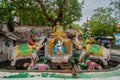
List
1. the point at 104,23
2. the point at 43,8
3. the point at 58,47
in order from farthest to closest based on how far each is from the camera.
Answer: the point at 104,23 < the point at 43,8 < the point at 58,47

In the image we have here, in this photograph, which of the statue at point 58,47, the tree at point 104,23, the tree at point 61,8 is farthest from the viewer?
the tree at point 104,23

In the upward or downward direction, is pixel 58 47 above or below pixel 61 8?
below

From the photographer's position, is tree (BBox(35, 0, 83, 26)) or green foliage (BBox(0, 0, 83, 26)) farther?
tree (BBox(35, 0, 83, 26))

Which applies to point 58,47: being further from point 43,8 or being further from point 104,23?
point 104,23

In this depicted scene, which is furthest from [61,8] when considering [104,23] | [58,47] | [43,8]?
[104,23]

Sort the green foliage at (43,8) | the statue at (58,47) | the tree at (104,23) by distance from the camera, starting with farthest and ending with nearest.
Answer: the tree at (104,23) → the green foliage at (43,8) → the statue at (58,47)

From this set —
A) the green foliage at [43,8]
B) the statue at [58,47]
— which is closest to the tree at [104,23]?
the green foliage at [43,8]

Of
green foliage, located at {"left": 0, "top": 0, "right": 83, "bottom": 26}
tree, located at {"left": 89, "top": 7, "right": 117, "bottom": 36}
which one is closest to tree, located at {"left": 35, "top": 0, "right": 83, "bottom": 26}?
green foliage, located at {"left": 0, "top": 0, "right": 83, "bottom": 26}

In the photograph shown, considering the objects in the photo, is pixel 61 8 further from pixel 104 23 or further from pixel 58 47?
pixel 104 23

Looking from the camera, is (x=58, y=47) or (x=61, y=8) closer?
(x=58, y=47)

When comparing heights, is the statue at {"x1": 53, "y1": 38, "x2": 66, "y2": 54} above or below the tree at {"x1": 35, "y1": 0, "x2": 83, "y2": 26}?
below

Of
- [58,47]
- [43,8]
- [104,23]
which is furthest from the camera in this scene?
[104,23]

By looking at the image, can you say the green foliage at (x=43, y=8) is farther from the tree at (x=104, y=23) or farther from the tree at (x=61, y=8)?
the tree at (x=104, y=23)

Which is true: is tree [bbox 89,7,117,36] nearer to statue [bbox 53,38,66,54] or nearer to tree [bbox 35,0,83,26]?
tree [bbox 35,0,83,26]
